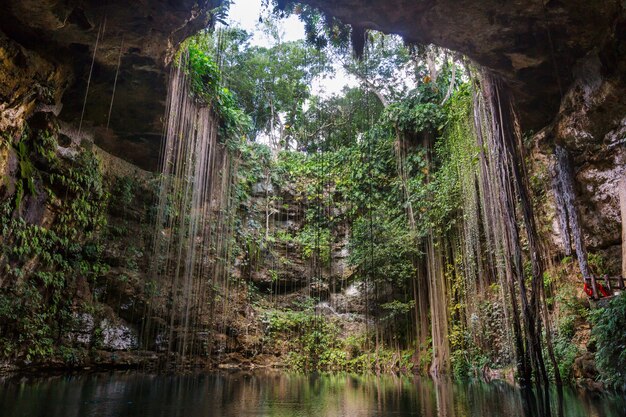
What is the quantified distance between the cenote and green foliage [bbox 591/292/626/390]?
3 cm

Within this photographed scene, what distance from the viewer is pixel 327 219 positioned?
49.7 ft

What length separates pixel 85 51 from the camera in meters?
6.96

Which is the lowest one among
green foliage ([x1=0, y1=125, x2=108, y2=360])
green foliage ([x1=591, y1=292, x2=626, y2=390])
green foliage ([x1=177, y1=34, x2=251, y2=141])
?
green foliage ([x1=591, y1=292, x2=626, y2=390])

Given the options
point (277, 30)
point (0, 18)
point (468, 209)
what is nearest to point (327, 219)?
point (468, 209)

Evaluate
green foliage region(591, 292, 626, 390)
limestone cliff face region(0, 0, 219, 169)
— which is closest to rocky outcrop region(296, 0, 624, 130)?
limestone cliff face region(0, 0, 219, 169)

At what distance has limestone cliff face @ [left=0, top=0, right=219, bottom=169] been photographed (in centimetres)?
589

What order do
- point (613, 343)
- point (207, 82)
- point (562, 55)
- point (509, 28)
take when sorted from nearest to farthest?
point (613, 343), point (509, 28), point (562, 55), point (207, 82)

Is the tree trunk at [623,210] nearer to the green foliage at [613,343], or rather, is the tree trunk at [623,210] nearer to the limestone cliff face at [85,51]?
the green foliage at [613,343]

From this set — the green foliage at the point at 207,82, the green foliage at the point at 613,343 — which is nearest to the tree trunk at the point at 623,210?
the green foliage at the point at 613,343

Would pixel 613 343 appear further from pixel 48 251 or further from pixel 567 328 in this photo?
pixel 48 251

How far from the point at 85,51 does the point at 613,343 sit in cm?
856

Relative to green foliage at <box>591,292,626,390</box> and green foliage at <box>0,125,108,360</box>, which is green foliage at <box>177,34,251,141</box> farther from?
green foliage at <box>591,292,626,390</box>

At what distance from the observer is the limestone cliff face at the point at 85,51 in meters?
5.89

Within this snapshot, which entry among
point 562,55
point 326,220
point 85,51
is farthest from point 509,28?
point 326,220
